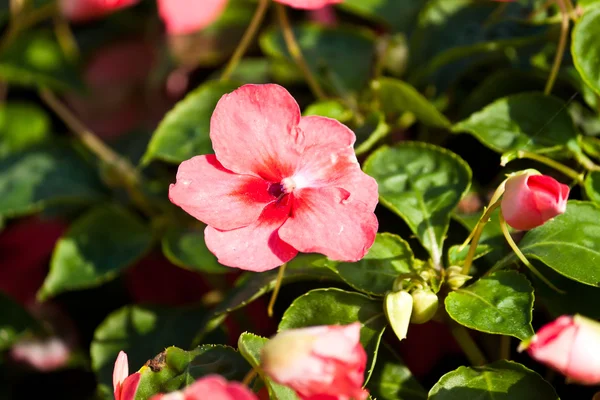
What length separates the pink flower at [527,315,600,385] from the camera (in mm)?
438

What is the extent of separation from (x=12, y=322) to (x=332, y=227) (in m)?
0.53

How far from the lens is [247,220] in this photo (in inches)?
22.8

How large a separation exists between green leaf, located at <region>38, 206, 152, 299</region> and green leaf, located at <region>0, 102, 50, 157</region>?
26 cm

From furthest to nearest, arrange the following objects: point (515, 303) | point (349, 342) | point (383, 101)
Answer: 1. point (383, 101)
2. point (515, 303)
3. point (349, 342)

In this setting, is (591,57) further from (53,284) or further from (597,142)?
(53,284)

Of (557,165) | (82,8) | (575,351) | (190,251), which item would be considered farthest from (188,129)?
(575,351)

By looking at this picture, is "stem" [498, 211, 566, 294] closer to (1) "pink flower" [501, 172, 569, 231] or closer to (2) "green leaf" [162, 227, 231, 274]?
(1) "pink flower" [501, 172, 569, 231]

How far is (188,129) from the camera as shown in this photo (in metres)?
0.78

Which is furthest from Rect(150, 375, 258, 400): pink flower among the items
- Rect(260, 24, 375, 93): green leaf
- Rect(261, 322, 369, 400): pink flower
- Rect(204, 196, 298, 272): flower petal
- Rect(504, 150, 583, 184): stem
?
Rect(260, 24, 375, 93): green leaf

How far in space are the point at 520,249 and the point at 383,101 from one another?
0.80ft

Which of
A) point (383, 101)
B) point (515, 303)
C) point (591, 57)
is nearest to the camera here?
point (515, 303)

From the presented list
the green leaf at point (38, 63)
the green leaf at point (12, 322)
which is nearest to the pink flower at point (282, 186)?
the green leaf at point (12, 322)

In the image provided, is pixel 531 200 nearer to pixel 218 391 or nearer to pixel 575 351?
pixel 575 351

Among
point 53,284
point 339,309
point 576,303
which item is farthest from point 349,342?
point 53,284
